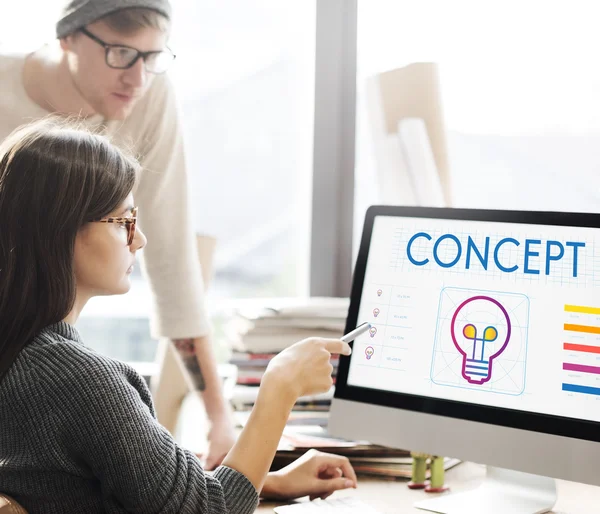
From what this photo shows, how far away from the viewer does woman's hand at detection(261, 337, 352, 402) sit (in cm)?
101

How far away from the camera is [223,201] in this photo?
2064 millimetres

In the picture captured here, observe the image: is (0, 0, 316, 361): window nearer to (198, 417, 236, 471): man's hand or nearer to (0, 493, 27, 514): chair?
(198, 417, 236, 471): man's hand

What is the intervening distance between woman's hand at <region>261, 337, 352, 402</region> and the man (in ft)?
1.30

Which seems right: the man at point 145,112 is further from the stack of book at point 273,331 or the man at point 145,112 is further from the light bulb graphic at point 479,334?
the light bulb graphic at point 479,334

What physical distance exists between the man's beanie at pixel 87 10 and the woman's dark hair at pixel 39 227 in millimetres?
415

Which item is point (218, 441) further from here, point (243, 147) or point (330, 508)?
point (243, 147)

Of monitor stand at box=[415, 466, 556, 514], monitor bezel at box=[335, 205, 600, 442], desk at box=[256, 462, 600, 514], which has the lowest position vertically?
desk at box=[256, 462, 600, 514]

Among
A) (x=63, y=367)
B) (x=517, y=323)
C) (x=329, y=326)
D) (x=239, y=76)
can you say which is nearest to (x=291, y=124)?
(x=239, y=76)

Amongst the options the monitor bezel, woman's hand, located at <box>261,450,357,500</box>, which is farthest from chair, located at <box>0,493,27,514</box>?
the monitor bezel

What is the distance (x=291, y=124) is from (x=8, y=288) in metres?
1.18

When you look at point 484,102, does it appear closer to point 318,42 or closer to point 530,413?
point 318,42

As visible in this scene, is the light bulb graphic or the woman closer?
the woman

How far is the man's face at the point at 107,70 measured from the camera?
1.32m

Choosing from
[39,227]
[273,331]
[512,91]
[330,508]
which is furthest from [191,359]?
[512,91]
